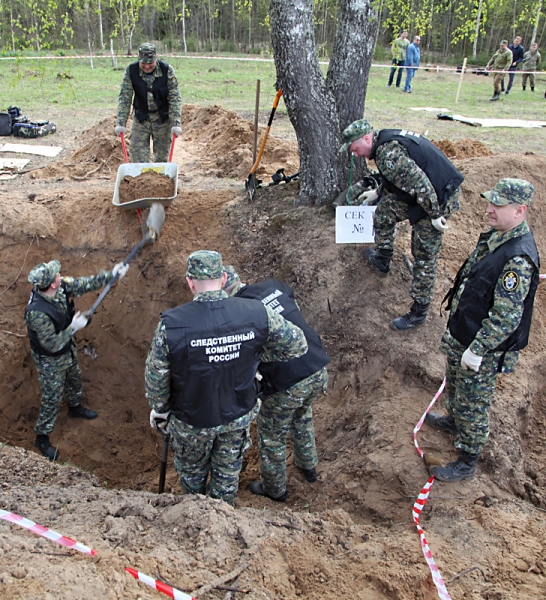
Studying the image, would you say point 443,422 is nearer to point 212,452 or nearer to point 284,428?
point 284,428

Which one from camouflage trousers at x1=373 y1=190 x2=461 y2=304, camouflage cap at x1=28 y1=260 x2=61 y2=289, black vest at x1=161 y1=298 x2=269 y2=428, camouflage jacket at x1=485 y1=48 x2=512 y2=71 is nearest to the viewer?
black vest at x1=161 y1=298 x2=269 y2=428

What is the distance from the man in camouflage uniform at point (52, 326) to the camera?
4391mm

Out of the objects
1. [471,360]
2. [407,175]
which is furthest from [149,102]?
[471,360]

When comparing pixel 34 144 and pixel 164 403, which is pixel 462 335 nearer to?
pixel 164 403

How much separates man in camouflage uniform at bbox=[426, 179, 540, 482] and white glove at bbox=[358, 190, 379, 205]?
1.82m

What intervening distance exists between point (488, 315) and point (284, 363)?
4.58 feet

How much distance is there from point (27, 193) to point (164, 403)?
5.12 m

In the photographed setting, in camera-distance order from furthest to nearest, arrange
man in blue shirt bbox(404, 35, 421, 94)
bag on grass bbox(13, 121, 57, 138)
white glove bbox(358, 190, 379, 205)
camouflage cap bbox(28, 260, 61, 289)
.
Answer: man in blue shirt bbox(404, 35, 421, 94)
bag on grass bbox(13, 121, 57, 138)
white glove bbox(358, 190, 379, 205)
camouflage cap bbox(28, 260, 61, 289)

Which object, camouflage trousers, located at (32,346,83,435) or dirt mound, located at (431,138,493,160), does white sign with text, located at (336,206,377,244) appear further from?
dirt mound, located at (431,138,493,160)

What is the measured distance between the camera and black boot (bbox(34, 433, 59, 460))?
5008 mm

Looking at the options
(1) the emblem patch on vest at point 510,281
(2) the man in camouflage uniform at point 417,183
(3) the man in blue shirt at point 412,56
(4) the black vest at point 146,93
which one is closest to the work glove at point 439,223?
(2) the man in camouflage uniform at point 417,183

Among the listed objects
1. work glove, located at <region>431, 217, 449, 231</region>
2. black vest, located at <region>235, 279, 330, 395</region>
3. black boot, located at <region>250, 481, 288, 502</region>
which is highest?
work glove, located at <region>431, 217, 449, 231</region>

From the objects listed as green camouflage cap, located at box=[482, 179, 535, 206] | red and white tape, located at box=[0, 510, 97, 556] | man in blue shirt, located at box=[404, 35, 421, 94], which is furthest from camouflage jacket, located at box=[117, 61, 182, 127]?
man in blue shirt, located at box=[404, 35, 421, 94]

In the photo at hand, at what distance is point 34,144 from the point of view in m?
10.6
